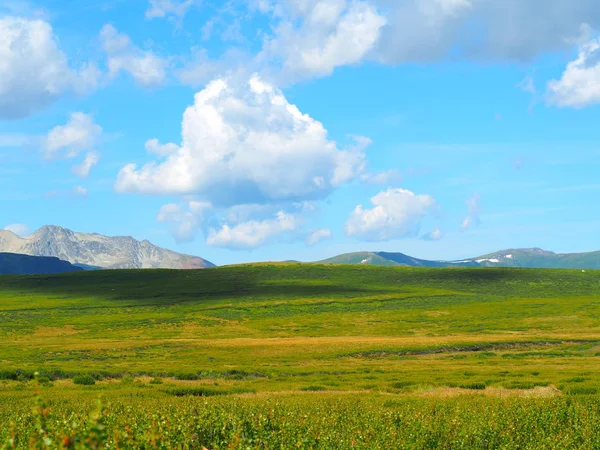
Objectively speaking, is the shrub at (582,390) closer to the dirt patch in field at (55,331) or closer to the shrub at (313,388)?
the shrub at (313,388)

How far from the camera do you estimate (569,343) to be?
7431 centimetres

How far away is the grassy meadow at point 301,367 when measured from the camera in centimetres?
1738

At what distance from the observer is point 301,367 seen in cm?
5528

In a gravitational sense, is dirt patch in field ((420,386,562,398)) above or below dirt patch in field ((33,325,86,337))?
above

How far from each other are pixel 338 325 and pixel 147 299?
231 feet

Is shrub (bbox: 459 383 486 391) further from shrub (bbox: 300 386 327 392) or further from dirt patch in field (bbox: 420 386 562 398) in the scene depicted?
shrub (bbox: 300 386 327 392)

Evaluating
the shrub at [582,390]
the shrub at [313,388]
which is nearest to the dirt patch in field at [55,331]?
the shrub at [313,388]

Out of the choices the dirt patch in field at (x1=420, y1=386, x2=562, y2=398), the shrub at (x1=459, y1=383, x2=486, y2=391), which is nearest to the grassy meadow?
the shrub at (x1=459, y1=383, x2=486, y2=391)

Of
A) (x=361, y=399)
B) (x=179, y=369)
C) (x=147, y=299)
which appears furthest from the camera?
(x=147, y=299)

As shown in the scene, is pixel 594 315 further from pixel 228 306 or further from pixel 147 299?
pixel 147 299

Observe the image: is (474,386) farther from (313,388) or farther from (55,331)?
(55,331)

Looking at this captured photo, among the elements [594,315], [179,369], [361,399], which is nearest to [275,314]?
[594,315]

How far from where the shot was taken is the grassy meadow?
17.4 m

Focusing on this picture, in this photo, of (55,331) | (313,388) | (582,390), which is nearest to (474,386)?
(582,390)
